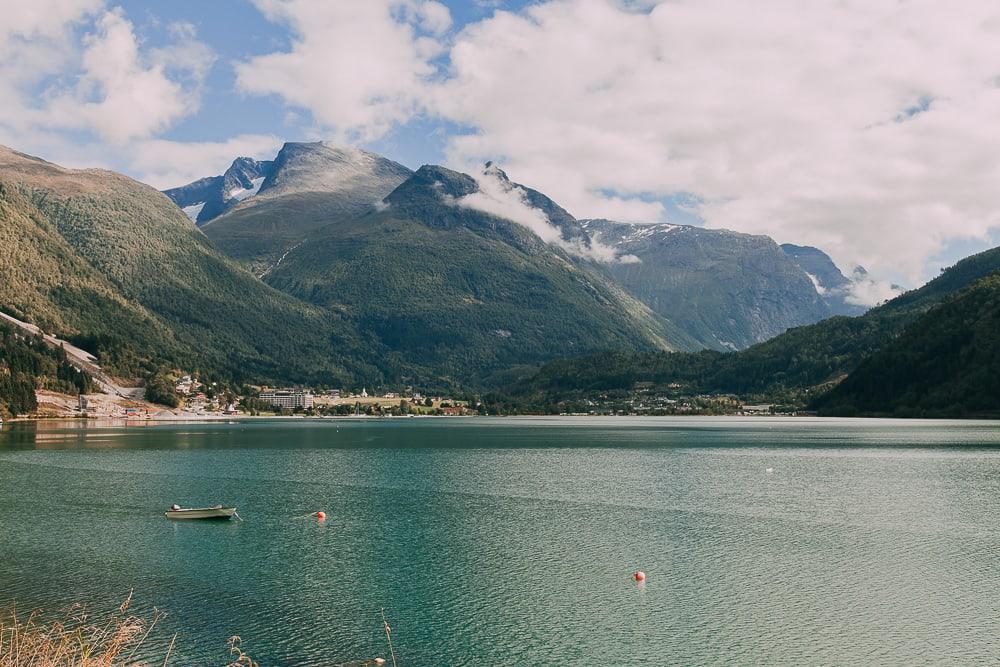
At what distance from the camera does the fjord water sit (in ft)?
122

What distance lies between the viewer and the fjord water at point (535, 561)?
122ft

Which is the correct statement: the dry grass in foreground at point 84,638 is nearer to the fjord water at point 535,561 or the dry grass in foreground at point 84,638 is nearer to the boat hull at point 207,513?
the fjord water at point 535,561

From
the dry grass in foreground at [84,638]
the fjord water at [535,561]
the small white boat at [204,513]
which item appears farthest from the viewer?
the small white boat at [204,513]

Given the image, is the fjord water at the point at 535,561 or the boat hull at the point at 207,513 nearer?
the fjord water at the point at 535,561

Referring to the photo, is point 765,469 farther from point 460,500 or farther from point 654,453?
point 460,500

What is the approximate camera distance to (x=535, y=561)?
5303 cm

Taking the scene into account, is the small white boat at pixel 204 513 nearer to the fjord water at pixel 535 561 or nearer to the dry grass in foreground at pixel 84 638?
the fjord water at pixel 535 561

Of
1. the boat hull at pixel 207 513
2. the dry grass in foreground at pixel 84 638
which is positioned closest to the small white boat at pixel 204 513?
the boat hull at pixel 207 513

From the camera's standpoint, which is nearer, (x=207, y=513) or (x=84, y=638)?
(x=84, y=638)

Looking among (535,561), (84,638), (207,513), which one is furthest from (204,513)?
(84,638)

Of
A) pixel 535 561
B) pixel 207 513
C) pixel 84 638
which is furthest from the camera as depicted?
pixel 207 513

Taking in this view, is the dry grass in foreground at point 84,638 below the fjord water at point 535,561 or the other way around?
the other way around

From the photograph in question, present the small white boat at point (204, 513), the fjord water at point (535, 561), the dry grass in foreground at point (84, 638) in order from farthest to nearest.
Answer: the small white boat at point (204, 513), the fjord water at point (535, 561), the dry grass in foreground at point (84, 638)

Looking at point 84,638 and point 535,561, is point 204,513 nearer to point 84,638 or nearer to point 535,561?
point 535,561
